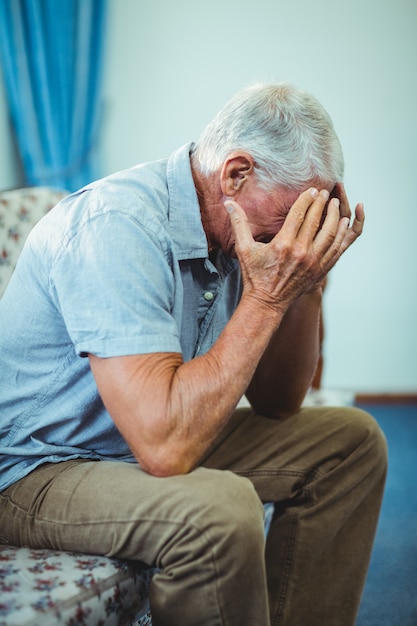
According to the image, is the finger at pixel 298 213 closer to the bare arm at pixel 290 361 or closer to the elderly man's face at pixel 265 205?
the elderly man's face at pixel 265 205

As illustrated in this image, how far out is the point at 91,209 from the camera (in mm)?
978

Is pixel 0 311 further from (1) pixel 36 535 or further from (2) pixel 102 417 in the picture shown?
(1) pixel 36 535

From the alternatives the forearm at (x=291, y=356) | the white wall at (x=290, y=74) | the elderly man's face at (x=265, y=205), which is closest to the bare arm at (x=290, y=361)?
the forearm at (x=291, y=356)

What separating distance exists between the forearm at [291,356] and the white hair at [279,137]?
0.31 metres

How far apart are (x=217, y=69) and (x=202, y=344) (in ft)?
6.44

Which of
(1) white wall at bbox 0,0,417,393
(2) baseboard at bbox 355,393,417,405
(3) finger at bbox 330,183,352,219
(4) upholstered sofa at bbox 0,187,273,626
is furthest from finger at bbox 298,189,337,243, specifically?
(2) baseboard at bbox 355,393,417,405

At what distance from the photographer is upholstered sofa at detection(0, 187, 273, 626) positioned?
81 centimetres

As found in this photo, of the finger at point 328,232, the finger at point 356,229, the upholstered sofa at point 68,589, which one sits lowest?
the upholstered sofa at point 68,589

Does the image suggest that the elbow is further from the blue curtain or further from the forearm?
the blue curtain

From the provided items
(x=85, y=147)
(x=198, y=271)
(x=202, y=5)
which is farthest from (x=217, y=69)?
(x=198, y=271)

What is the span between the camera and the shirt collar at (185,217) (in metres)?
1.07

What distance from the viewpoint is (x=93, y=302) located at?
3.01ft

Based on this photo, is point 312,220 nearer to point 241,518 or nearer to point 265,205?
point 265,205

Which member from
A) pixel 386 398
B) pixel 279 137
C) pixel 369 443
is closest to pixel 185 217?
pixel 279 137
